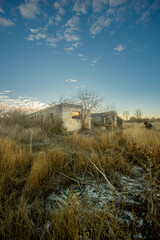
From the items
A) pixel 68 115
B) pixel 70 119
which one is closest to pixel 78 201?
pixel 68 115

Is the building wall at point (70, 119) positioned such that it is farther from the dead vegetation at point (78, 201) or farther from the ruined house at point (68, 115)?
the dead vegetation at point (78, 201)

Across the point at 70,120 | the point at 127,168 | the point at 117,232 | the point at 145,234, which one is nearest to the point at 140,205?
the point at 145,234

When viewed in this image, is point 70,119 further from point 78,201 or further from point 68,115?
point 78,201

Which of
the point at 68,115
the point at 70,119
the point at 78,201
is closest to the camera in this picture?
the point at 78,201

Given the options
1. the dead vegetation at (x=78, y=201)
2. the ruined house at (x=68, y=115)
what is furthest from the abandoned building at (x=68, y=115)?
the dead vegetation at (x=78, y=201)

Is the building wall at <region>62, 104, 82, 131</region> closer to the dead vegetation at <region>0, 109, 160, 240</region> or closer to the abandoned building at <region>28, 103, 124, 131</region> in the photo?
the abandoned building at <region>28, 103, 124, 131</region>

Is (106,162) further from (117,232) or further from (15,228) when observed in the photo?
(15,228)

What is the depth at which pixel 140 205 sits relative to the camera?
1186 mm

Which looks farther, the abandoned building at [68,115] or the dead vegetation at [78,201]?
the abandoned building at [68,115]

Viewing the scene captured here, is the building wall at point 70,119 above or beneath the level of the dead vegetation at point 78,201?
above

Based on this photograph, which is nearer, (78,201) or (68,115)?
(78,201)

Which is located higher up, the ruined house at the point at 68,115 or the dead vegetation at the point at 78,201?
the ruined house at the point at 68,115

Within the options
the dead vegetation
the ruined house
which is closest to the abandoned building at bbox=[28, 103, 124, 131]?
the ruined house

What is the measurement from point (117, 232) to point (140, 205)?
20.6 inches
